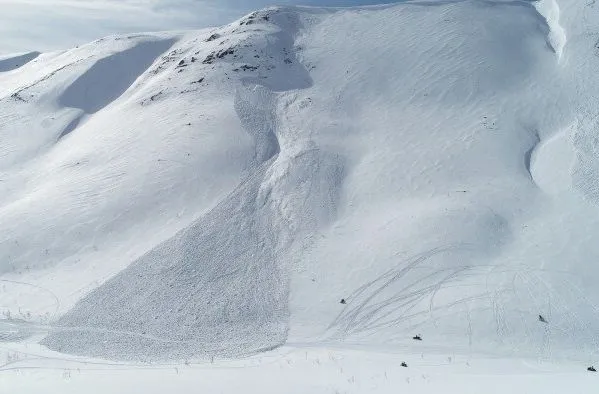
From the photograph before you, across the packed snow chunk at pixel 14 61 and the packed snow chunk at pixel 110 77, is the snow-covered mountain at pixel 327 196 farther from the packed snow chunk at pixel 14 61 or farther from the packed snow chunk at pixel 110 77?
the packed snow chunk at pixel 14 61

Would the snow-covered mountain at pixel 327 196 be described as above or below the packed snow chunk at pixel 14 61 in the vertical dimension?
above

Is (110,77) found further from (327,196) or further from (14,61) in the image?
(14,61)

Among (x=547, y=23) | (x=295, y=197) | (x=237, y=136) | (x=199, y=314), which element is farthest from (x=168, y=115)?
(x=547, y=23)

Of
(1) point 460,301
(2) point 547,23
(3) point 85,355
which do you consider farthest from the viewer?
(2) point 547,23

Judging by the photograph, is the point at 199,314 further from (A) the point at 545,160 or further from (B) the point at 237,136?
(A) the point at 545,160

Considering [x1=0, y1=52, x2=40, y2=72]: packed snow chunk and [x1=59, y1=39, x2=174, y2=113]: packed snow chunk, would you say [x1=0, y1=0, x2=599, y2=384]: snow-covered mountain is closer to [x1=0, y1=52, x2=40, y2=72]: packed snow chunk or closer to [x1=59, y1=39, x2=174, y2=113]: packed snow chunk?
[x1=59, y1=39, x2=174, y2=113]: packed snow chunk

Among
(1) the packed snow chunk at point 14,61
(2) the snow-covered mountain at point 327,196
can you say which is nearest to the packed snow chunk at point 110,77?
(2) the snow-covered mountain at point 327,196

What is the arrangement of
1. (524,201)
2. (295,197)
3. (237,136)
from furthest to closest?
1. (237,136)
2. (295,197)
3. (524,201)

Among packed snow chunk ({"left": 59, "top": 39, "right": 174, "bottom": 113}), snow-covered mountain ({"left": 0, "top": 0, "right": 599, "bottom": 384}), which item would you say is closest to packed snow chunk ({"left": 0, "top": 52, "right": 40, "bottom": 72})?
packed snow chunk ({"left": 59, "top": 39, "right": 174, "bottom": 113})

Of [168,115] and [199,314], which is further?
[168,115]
